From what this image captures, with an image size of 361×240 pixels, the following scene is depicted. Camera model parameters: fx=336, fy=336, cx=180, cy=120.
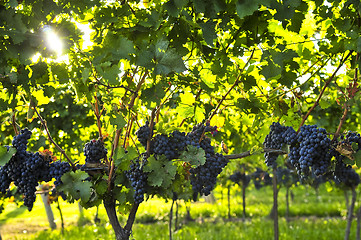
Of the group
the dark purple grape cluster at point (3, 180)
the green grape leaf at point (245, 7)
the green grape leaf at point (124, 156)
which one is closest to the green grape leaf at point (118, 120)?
the green grape leaf at point (124, 156)

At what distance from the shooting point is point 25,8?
1915 millimetres

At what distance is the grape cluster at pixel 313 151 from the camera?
74.8 inches

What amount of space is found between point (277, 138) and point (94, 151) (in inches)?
45.4

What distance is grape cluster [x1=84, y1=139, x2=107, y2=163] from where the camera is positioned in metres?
2.09

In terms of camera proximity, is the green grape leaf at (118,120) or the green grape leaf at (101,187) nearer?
the green grape leaf at (118,120)

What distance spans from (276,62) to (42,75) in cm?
128

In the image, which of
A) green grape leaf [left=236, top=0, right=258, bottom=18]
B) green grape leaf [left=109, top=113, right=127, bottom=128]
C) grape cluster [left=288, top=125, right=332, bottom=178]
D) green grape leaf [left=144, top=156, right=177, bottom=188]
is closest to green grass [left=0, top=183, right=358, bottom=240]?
grape cluster [left=288, top=125, right=332, bottom=178]

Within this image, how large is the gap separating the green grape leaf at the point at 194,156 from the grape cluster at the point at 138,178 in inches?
9.6

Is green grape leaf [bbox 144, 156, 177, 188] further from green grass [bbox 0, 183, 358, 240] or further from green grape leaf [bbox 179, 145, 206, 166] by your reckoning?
green grass [bbox 0, 183, 358, 240]

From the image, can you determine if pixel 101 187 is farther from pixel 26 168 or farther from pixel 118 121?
→ pixel 118 121

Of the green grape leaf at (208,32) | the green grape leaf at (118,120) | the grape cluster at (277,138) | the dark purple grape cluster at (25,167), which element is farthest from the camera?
the grape cluster at (277,138)

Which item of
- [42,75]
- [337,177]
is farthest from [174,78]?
[337,177]

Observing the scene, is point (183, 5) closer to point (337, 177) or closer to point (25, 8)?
point (25, 8)

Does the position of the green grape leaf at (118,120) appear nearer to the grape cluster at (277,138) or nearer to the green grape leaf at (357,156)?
the grape cluster at (277,138)
